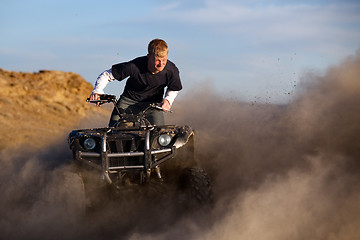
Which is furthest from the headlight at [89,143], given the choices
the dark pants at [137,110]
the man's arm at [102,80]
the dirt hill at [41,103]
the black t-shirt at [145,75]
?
the dirt hill at [41,103]

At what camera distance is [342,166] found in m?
8.89

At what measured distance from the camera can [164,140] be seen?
670 centimetres

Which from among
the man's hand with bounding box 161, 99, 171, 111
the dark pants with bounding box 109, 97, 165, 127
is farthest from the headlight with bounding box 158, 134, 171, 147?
the dark pants with bounding box 109, 97, 165, 127

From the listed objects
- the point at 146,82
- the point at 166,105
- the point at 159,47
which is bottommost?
the point at 166,105

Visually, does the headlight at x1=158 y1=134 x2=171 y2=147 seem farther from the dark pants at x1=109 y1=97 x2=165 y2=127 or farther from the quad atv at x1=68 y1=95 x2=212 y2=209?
the dark pants at x1=109 y1=97 x2=165 y2=127

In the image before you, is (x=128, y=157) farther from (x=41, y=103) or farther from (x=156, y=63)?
(x=41, y=103)

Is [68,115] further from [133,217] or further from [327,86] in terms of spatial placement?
[133,217]

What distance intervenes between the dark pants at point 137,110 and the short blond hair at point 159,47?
941 millimetres

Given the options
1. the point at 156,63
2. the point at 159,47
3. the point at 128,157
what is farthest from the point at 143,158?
the point at 159,47

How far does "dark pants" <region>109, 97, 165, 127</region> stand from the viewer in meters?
7.71

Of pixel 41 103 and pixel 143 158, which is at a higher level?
pixel 143 158

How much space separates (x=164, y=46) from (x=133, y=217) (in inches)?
87.8

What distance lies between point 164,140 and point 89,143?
2.99 feet

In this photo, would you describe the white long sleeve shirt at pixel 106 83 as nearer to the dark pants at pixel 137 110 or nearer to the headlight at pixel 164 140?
the dark pants at pixel 137 110
